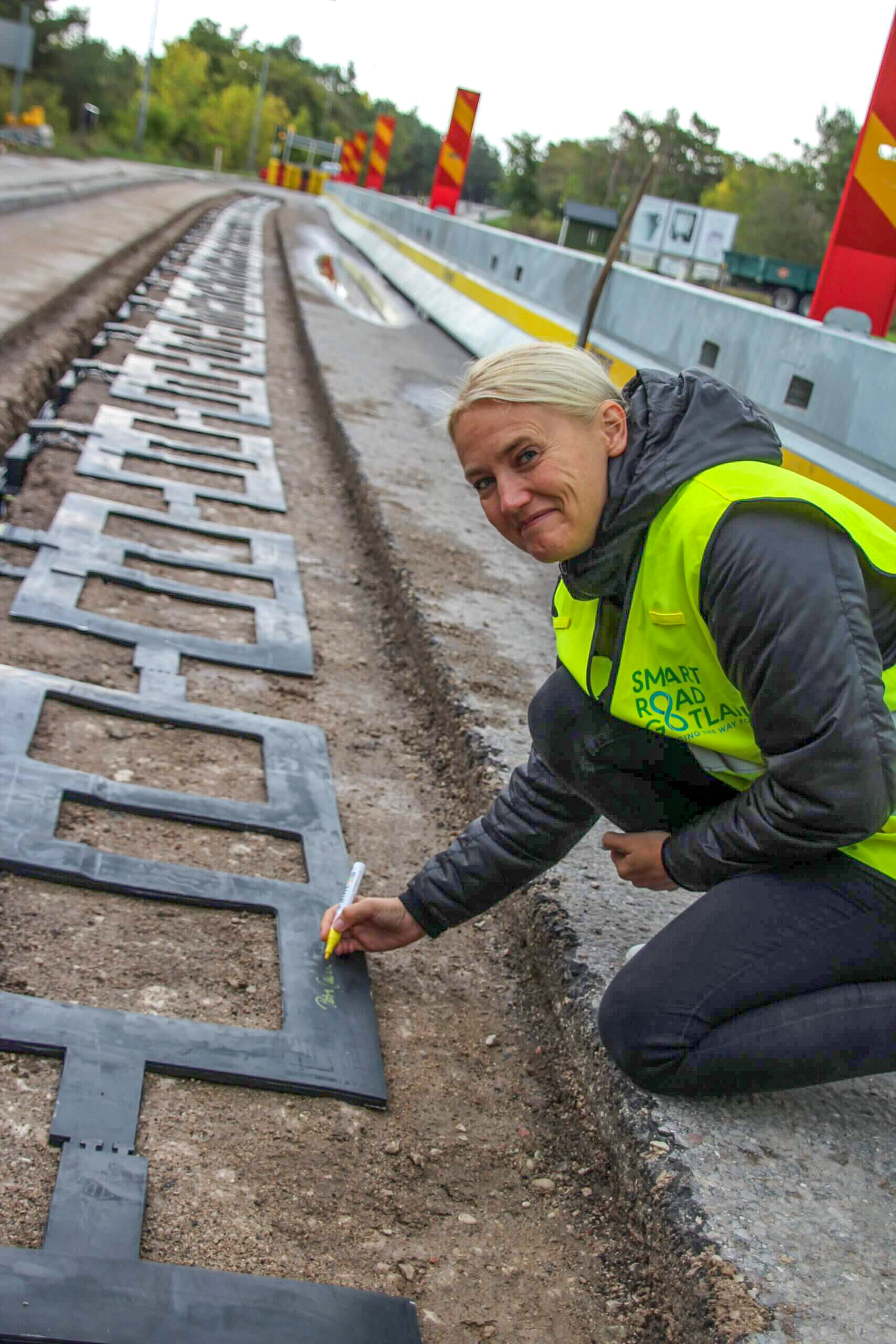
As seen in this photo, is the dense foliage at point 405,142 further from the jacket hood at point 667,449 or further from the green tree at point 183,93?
the jacket hood at point 667,449

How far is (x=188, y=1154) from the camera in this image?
1.87 meters

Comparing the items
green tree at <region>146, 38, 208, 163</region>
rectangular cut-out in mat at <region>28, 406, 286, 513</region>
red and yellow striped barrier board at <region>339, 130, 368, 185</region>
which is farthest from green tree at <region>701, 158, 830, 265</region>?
rectangular cut-out in mat at <region>28, 406, 286, 513</region>

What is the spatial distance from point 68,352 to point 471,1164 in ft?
20.7

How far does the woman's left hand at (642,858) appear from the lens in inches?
77.7

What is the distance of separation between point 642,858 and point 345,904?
626 millimetres

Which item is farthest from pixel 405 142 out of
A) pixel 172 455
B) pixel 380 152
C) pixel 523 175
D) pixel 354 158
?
pixel 172 455

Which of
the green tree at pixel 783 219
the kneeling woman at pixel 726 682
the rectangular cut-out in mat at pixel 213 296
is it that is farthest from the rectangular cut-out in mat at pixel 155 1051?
the green tree at pixel 783 219

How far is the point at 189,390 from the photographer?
269 inches

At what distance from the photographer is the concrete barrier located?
11.8 feet

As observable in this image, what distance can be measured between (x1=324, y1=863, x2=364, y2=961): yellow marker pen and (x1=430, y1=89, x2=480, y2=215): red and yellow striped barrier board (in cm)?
1425

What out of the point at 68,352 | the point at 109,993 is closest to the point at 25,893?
the point at 109,993

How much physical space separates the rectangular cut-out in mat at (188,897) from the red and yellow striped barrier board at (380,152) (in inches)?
1120

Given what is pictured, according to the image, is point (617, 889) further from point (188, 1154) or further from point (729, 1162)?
point (188, 1154)

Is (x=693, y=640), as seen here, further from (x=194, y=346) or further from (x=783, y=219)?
(x=783, y=219)
